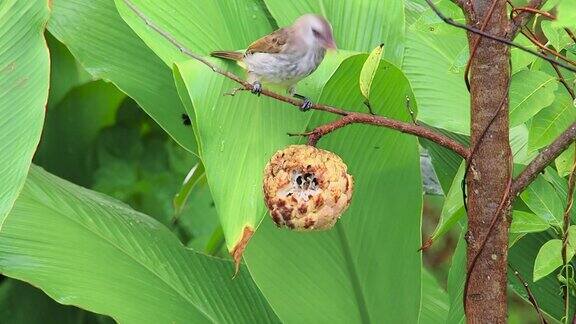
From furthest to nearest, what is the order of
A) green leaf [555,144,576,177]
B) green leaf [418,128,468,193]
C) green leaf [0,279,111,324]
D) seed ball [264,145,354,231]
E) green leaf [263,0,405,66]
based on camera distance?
green leaf [0,279,111,324], green leaf [418,128,468,193], green leaf [263,0,405,66], green leaf [555,144,576,177], seed ball [264,145,354,231]

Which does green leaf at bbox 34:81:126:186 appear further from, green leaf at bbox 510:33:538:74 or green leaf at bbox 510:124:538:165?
green leaf at bbox 510:33:538:74

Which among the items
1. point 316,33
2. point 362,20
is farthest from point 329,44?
point 362,20

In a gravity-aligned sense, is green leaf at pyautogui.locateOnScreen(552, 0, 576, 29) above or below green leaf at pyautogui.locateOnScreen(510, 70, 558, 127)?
above

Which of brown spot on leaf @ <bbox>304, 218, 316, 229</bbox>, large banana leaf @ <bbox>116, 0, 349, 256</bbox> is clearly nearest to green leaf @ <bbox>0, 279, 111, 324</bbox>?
large banana leaf @ <bbox>116, 0, 349, 256</bbox>

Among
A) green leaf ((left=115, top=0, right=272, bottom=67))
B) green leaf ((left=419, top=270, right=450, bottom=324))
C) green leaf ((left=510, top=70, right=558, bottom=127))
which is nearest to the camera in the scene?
green leaf ((left=510, top=70, right=558, bottom=127))

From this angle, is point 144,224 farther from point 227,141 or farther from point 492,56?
point 492,56

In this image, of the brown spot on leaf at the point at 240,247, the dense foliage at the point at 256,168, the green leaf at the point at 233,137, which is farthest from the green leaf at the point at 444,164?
the brown spot on leaf at the point at 240,247
